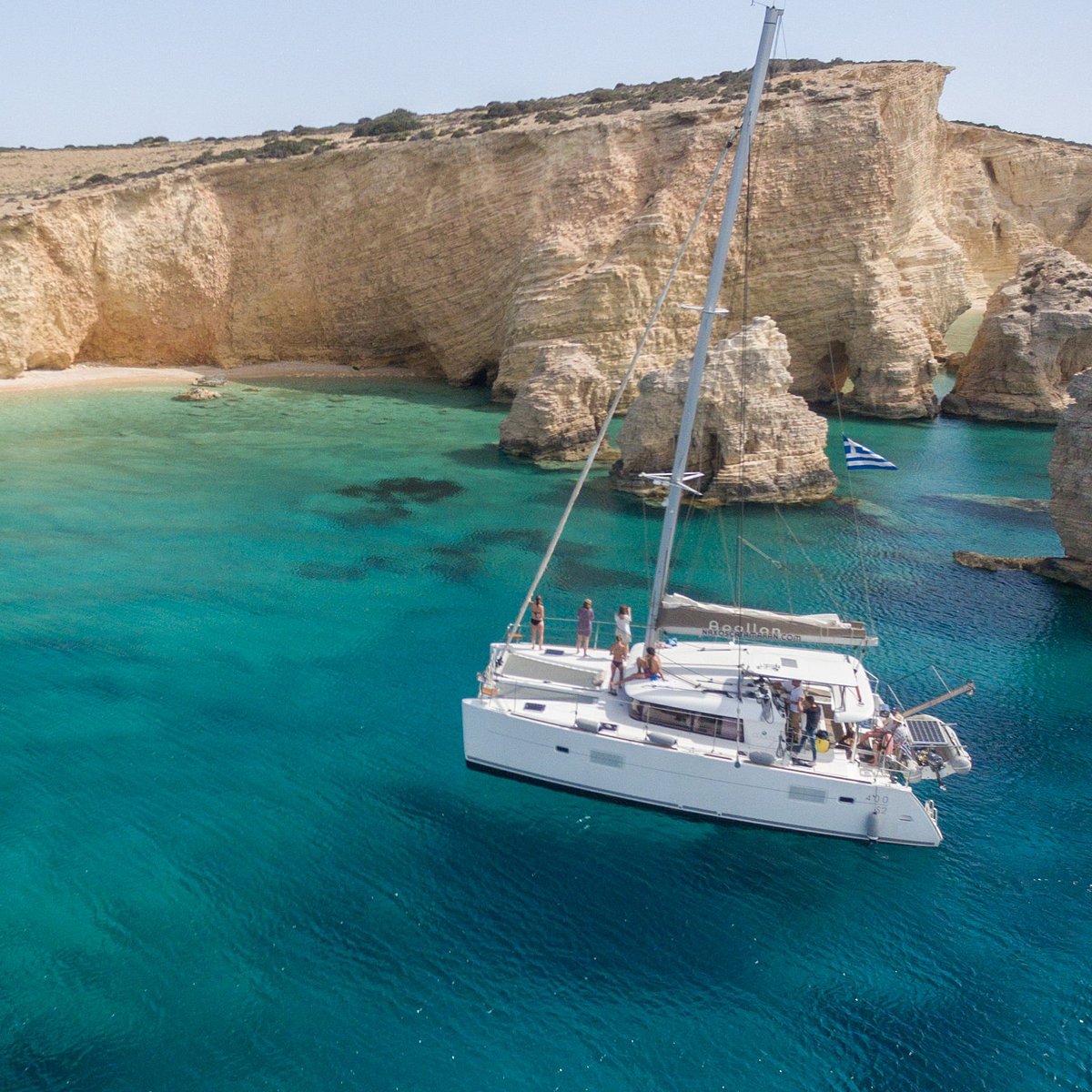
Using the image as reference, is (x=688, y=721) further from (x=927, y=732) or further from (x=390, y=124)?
(x=390, y=124)

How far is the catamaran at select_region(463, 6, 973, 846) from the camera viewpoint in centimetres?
1315

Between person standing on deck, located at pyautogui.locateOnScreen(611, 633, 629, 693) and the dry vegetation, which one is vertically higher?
the dry vegetation

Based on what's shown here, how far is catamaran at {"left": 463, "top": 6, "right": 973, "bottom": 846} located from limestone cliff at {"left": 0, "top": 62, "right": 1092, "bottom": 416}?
26.9 m

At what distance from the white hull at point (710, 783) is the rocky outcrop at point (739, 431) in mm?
15716

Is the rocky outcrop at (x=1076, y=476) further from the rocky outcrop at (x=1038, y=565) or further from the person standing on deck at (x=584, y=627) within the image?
the person standing on deck at (x=584, y=627)

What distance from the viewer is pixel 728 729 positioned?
1377cm

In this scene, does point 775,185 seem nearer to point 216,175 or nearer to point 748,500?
point 748,500

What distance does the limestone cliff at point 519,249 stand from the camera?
134 feet

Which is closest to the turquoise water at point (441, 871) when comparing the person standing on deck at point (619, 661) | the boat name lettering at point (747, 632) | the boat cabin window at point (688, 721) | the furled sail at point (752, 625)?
the boat cabin window at point (688, 721)

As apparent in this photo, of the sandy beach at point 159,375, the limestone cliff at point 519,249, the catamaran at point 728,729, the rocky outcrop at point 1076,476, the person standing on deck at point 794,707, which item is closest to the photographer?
the catamaran at point 728,729

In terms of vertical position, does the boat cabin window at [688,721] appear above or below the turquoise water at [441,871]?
above

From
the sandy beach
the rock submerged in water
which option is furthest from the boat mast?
the sandy beach

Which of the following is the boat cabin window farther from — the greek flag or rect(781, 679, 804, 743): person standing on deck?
the greek flag

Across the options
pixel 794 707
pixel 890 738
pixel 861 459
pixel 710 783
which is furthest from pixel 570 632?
pixel 890 738
